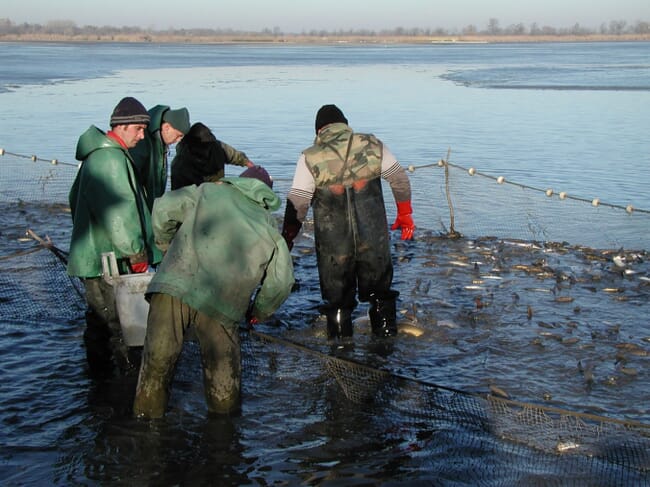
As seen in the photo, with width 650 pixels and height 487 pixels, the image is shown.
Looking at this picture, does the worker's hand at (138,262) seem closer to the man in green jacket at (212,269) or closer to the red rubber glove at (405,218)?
the man in green jacket at (212,269)

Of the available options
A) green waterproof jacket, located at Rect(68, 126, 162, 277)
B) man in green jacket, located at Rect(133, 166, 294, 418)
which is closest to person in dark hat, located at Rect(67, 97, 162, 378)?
green waterproof jacket, located at Rect(68, 126, 162, 277)

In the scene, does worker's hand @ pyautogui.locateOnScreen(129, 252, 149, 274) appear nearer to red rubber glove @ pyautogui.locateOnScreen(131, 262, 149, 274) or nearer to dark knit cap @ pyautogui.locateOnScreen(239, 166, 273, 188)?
red rubber glove @ pyautogui.locateOnScreen(131, 262, 149, 274)

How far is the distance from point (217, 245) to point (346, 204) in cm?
218

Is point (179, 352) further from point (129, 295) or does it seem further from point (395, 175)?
point (395, 175)

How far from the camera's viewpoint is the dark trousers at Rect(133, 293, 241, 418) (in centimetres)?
485

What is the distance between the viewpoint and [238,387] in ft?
17.1

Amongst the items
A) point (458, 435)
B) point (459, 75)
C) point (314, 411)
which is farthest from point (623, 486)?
point (459, 75)

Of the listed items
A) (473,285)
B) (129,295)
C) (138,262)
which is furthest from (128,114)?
(473,285)

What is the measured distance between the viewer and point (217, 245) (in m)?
4.72

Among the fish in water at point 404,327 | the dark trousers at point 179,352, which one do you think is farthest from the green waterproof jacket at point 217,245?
the fish in water at point 404,327

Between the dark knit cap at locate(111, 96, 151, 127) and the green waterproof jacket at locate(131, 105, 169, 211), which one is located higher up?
the dark knit cap at locate(111, 96, 151, 127)

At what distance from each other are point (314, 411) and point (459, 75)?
42129 mm

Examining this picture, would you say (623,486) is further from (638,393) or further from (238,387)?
(238,387)

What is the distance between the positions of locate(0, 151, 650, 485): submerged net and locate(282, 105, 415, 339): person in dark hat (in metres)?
0.72
